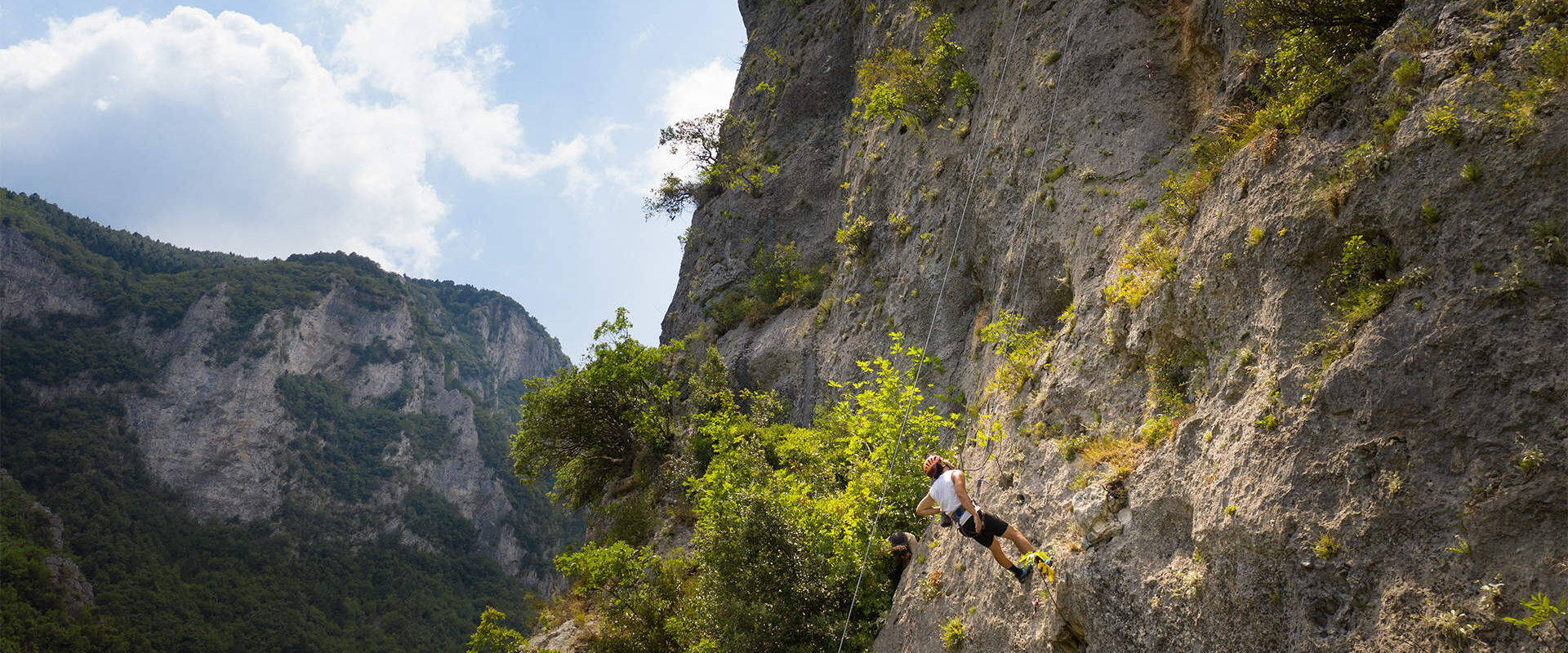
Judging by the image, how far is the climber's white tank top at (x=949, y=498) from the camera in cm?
736

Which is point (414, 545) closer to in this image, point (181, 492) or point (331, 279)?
point (181, 492)

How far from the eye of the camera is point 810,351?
20.8m

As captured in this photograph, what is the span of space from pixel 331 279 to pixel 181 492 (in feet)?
138

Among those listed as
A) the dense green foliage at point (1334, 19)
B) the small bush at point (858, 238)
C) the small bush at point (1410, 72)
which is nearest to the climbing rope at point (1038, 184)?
the dense green foliage at point (1334, 19)

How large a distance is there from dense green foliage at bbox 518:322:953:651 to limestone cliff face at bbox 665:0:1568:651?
1.26 meters

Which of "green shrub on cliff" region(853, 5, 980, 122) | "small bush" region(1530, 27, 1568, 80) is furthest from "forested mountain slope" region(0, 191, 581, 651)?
"small bush" region(1530, 27, 1568, 80)

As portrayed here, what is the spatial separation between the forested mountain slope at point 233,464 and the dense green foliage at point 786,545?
231 ft

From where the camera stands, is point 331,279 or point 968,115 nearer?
point 968,115

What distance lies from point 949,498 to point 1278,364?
3.26m

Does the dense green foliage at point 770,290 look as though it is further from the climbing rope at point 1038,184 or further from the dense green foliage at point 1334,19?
the dense green foliage at point 1334,19

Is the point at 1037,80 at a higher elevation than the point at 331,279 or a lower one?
lower

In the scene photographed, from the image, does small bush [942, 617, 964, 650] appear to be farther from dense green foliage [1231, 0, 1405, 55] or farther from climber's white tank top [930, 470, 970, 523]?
dense green foliage [1231, 0, 1405, 55]

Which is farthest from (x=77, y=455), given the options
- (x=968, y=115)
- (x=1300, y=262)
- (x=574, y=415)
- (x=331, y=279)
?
(x=1300, y=262)

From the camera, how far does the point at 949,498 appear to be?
292 inches
